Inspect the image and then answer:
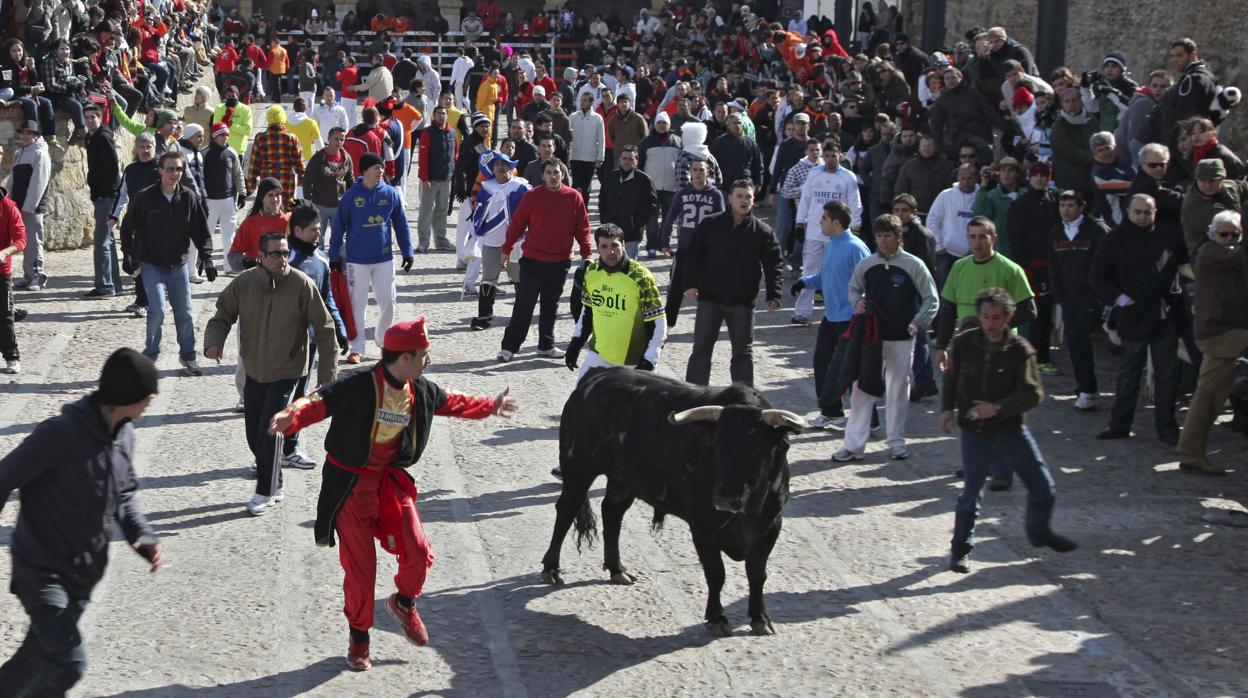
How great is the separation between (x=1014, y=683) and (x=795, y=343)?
343 inches

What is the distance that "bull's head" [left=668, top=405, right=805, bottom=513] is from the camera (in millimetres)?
8547

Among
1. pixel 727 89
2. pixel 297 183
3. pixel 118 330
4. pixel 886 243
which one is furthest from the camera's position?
pixel 727 89

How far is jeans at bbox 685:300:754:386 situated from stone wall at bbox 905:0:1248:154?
9.75m

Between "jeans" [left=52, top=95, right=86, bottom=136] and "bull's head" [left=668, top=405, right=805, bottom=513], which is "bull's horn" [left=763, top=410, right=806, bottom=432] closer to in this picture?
"bull's head" [left=668, top=405, right=805, bottom=513]

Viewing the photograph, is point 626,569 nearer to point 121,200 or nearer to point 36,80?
point 121,200

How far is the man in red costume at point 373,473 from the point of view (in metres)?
8.19

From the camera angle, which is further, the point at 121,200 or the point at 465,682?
the point at 121,200

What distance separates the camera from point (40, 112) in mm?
20828

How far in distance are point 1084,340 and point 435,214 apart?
10.6 meters

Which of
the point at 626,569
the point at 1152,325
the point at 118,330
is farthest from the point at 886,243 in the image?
the point at 118,330

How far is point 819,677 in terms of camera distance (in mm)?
8281

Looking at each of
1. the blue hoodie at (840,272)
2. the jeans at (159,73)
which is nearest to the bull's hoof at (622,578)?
the blue hoodie at (840,272)

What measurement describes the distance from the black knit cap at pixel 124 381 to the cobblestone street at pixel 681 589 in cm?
175

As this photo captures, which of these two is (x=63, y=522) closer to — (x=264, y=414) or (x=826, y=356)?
(x=264, y=414)
